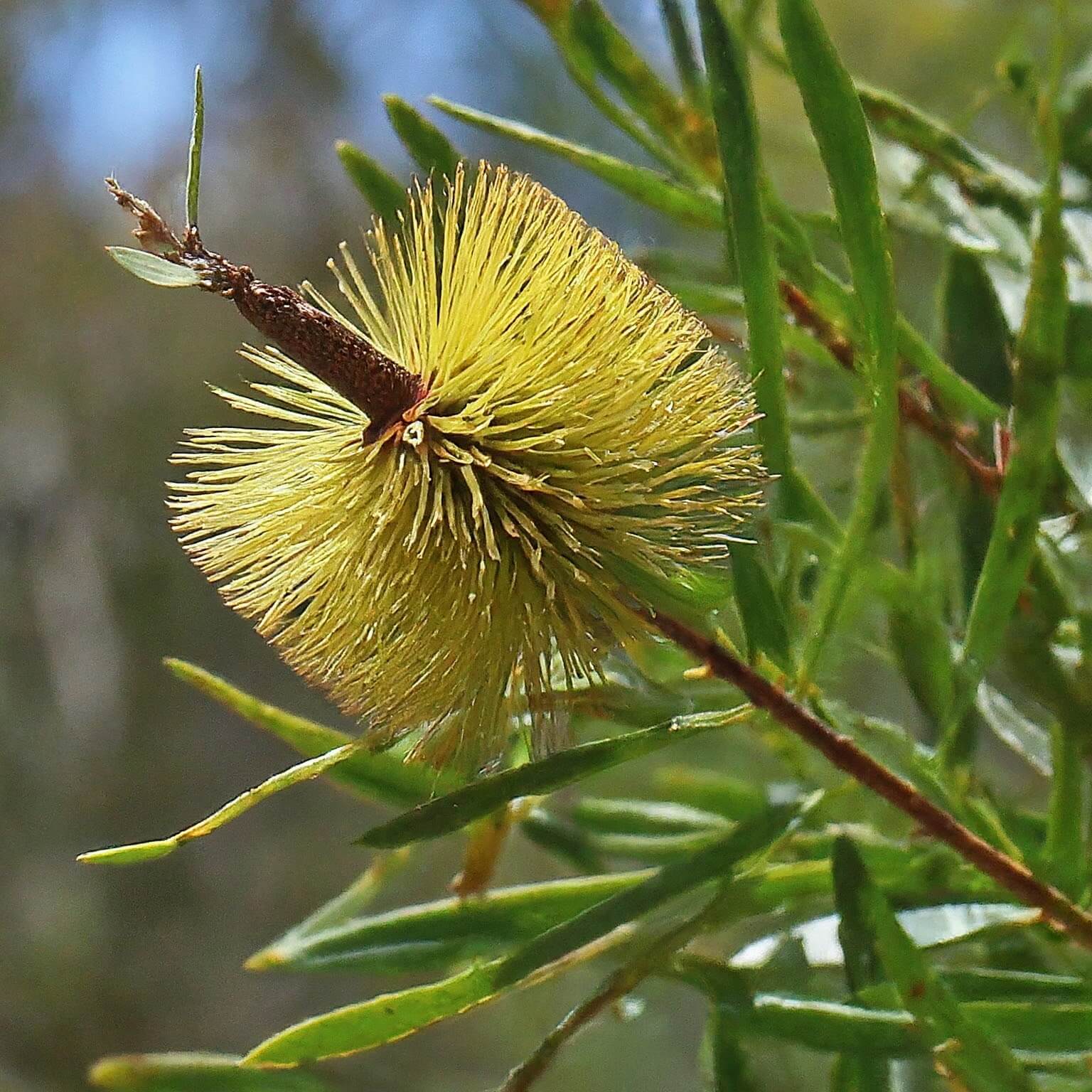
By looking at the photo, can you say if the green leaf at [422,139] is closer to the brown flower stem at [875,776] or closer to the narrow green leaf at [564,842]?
the brown flower stem at [875,776]

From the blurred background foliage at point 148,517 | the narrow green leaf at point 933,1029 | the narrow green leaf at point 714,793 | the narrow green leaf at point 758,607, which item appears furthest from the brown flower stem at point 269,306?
the blurred background foliage at point 148,517

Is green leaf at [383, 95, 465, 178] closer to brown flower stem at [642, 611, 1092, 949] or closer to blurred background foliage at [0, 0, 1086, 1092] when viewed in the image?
brown flower stem at [642, 611, 1092, 949]

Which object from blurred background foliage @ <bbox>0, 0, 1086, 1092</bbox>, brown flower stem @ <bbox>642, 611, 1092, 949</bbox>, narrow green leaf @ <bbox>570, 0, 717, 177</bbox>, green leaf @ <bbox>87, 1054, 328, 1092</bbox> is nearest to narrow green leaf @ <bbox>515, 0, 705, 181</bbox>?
narrow green leaf @ <bbox>570, 0, 717, 177</bbox>

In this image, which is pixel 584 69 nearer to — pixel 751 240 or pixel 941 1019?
pixel 751 240

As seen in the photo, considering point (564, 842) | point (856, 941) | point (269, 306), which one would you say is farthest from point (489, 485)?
point (564, 842)

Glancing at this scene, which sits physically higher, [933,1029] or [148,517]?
[148,517]

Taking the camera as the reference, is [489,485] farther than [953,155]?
No
